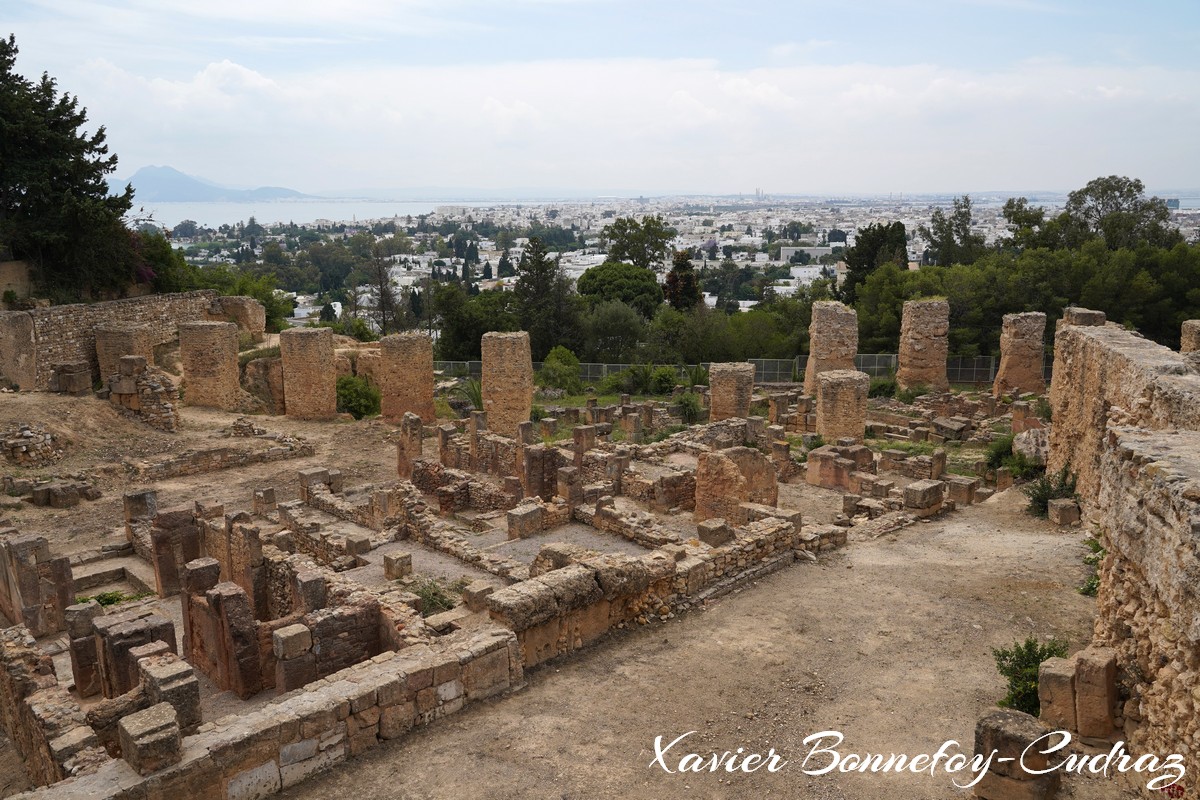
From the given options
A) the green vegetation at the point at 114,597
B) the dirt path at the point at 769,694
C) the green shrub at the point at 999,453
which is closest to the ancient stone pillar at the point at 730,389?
the green shrub at the point at 999,453

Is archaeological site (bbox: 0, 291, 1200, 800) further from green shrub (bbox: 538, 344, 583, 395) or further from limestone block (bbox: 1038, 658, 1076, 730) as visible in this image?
green shrub (bbox: 538, 344, 583, 395)

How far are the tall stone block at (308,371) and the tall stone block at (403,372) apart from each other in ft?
5.12

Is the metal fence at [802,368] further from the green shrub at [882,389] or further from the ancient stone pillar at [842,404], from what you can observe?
the ancient stone pillar at [842,404]

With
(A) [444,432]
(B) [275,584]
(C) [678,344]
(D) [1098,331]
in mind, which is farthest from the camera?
(C) [678,344]

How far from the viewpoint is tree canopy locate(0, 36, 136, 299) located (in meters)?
27.5

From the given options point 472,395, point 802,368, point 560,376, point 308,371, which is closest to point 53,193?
point 308,371

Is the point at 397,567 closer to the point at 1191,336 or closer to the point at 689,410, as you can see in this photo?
the point at 689,410

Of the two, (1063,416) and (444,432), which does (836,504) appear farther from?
(444,432)

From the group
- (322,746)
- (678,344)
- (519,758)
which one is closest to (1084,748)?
(519,758)

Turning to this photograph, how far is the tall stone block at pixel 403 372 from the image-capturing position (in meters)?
25.0

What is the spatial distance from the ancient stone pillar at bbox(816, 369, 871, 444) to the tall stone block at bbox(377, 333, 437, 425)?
1083 centimetres

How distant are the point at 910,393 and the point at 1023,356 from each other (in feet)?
12.1

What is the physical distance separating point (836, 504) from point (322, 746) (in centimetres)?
1240

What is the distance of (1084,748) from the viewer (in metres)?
A: 6.86
